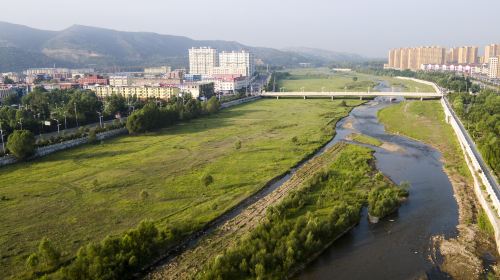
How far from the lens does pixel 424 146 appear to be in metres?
29.9

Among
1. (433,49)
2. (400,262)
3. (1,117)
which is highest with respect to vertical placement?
(433,49)

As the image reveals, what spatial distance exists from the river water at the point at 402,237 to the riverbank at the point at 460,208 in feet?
1.20

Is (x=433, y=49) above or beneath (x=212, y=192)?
above

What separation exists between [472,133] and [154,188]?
22641 mm

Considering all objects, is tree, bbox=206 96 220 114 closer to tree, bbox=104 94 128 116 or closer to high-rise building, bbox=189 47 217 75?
tree, bbox=104 94 128 116

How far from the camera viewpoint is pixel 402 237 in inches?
598

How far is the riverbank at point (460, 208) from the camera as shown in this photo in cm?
1321

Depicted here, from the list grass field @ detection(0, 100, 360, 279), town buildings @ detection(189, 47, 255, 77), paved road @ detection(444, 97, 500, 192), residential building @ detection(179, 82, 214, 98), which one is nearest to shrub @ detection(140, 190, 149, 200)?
grass field @ detection(0, 100, 360, 279)

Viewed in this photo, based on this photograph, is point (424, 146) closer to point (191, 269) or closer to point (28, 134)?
point (191, 269)

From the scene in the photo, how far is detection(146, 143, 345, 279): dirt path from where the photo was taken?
12492mm

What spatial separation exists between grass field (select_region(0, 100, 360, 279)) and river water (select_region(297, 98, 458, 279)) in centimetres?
501

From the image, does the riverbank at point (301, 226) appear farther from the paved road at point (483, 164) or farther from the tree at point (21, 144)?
the tree at point (21, 144)

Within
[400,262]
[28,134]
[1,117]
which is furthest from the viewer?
[1,117]

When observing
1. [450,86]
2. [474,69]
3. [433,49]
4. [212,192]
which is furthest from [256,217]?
[433,49]
